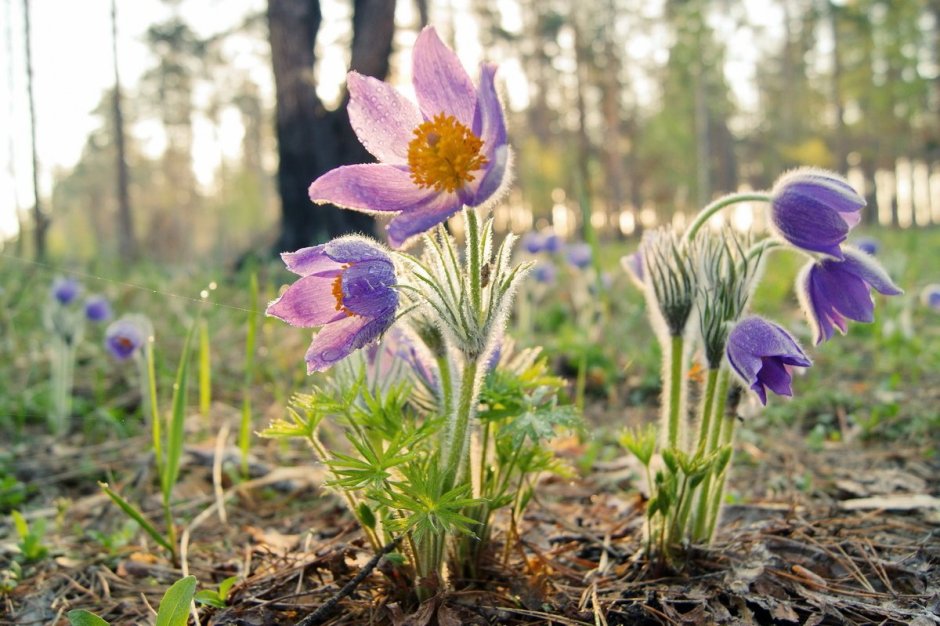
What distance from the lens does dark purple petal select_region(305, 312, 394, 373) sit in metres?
1.33

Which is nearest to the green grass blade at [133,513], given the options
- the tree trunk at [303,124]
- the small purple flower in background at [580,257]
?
the small purple flower in background at [580,257]

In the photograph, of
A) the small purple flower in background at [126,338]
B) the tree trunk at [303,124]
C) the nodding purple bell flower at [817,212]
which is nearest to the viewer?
the nodding purple bell flower at [817,212]

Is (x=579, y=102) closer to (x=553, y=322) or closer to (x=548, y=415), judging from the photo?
(x=553, y=322)

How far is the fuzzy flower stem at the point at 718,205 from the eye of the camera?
1550 millimetres

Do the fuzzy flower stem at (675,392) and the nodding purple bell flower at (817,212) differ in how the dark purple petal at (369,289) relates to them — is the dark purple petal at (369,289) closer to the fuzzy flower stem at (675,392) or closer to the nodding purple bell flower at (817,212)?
the fuzzy flower stem at (675,392)

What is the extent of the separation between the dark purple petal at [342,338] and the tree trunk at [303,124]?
6.35 m

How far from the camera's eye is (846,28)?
29031 millimetres

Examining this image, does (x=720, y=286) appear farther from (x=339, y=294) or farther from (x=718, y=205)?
(x=339, y=294)

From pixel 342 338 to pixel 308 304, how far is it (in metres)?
0.09

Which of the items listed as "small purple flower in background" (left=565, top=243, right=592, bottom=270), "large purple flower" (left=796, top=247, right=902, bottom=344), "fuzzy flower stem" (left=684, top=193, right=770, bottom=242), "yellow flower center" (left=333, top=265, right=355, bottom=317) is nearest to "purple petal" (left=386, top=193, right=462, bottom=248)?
"yellow flower center" (left=333, top=265, right=355, bottom=317)

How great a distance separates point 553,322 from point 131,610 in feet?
13.9

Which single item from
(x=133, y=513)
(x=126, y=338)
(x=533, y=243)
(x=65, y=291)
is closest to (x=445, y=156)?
(x=133, y=513)

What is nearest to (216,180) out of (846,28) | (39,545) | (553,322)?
(846,28)

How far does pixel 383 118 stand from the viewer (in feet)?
4.50
